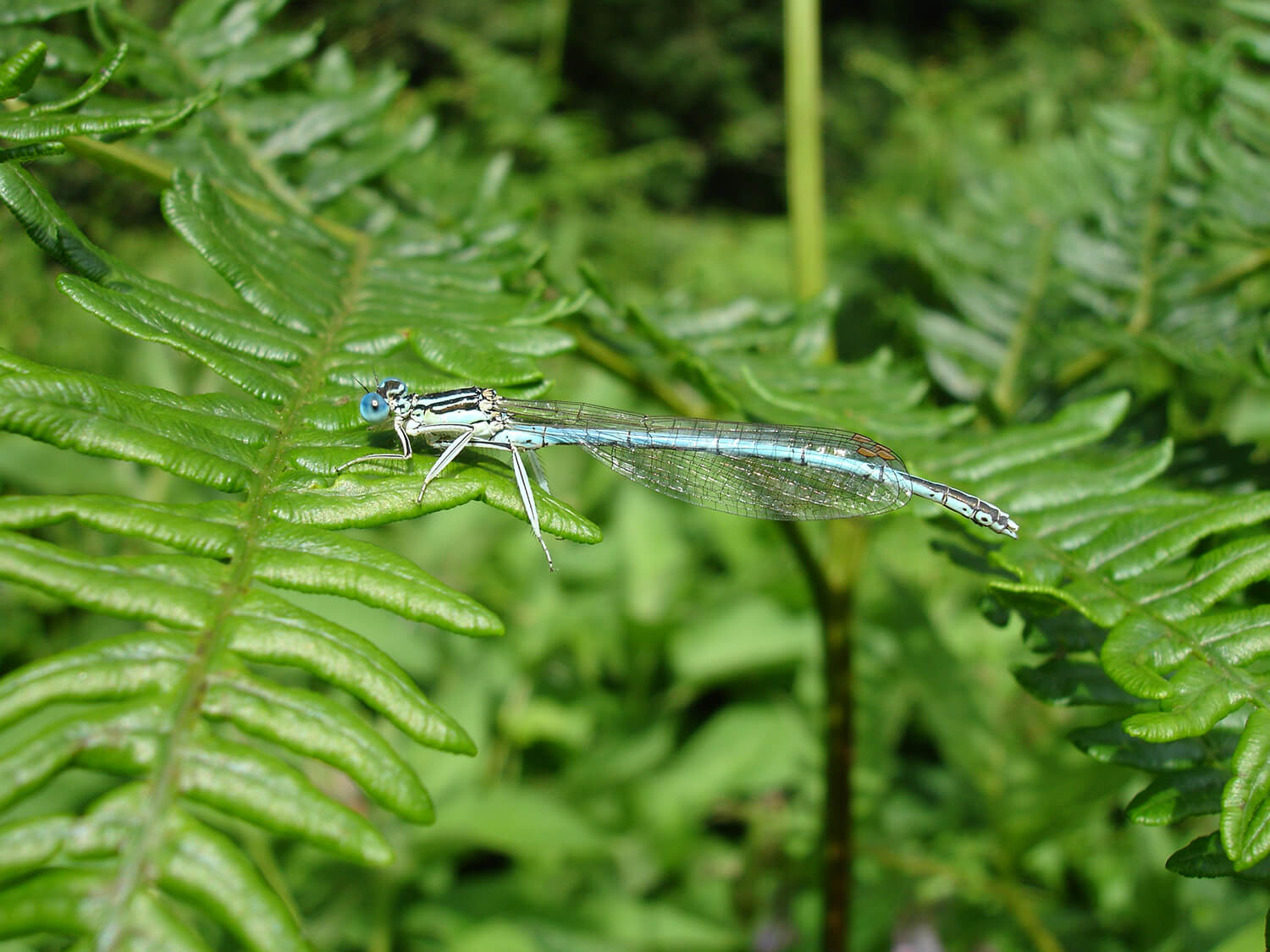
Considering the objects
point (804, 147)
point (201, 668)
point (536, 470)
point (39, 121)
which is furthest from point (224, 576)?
point (804, 147)

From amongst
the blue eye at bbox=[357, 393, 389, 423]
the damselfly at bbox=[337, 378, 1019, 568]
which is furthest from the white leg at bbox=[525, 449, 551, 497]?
the blue eye at bbox=[357, 393, 389, 423]

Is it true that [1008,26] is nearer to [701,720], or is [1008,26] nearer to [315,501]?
[701,720]

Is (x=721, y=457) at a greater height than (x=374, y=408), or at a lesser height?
greater

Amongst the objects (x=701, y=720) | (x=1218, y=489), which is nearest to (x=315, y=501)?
(x=1218, y=489)

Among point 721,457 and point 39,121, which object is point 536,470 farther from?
point 39,121

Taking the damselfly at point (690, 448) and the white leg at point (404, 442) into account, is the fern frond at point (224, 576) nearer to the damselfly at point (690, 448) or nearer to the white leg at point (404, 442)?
the white leg at point (404, 442)

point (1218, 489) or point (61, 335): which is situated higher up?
point (61, 335)
